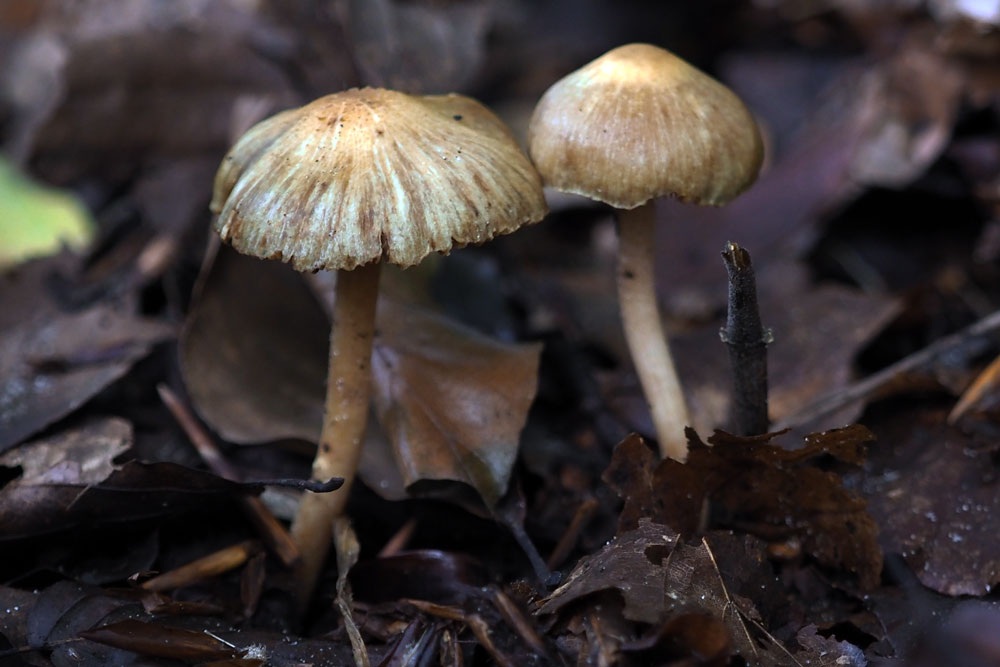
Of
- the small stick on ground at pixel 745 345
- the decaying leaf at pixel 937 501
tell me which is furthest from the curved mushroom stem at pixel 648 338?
the decaying leaf at pixel 937 501

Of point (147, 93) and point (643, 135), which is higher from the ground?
point (643, 135)

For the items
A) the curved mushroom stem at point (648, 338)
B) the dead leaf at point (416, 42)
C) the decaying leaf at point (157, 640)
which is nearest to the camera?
the decaying leaf at point (157, 640)

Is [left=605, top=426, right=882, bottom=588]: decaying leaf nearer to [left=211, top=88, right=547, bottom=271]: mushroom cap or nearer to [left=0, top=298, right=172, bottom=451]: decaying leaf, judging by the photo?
[left=211, top=88, right=547, bottom=271]: mushroom cap

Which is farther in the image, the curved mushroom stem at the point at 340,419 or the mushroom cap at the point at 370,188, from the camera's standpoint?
the curved mushroom stem at the point at 340,419

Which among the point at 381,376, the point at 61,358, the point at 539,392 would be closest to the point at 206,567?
the point at 381,376

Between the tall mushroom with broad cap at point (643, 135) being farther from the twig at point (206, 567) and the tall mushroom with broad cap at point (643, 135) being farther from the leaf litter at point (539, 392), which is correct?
the twig at point (206, 567)

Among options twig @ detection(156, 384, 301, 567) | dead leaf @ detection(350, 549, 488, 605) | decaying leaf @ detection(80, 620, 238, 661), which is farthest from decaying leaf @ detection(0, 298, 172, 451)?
dead leaf @ detection(350, 549, 488, 605)

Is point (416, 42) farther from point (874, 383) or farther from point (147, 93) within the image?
point (874, 383)
